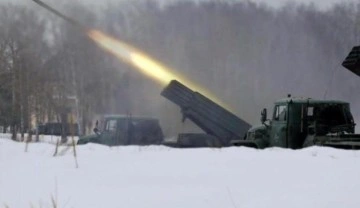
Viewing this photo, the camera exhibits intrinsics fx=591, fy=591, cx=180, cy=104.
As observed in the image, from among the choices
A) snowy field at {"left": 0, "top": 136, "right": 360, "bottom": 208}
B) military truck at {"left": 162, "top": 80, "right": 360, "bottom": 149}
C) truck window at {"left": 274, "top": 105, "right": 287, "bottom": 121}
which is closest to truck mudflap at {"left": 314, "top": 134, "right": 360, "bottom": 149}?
military truck at {"left": 162, "top": 80, "right": 360, "bottom": 149}

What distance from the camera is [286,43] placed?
167ft

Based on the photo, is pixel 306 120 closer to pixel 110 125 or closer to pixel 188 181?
pixel 110 125

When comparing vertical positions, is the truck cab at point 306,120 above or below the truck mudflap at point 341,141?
above

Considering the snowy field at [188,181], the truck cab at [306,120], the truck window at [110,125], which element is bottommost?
the snowy field at [188,181]

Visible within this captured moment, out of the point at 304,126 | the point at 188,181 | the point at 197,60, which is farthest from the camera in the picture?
the point at 197,60

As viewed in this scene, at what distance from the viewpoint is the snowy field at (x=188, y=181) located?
5.35 meters

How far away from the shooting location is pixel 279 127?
14.5 m

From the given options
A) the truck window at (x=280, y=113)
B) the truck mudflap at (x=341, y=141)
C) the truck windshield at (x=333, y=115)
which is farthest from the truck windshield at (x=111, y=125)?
the truck mudflap at (x=341, y=141)

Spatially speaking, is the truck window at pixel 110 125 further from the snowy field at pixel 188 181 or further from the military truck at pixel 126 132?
the snowy field at pixel 188 181

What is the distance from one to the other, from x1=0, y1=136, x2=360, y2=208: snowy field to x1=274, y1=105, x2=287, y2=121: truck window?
556 centimetres

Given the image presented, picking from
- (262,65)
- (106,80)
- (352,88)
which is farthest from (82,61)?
(352,88)

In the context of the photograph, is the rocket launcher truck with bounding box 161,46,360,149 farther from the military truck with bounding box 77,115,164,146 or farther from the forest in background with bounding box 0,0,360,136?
the forest in background with bounding box 0,0,360,136

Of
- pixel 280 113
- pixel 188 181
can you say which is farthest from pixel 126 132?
pixel 188 181

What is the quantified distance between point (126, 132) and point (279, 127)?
6082 millimetres
